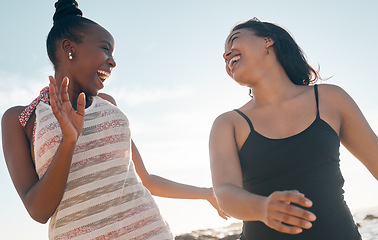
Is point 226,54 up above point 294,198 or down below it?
above

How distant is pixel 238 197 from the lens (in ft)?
6.59

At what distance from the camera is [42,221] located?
7.93 feet

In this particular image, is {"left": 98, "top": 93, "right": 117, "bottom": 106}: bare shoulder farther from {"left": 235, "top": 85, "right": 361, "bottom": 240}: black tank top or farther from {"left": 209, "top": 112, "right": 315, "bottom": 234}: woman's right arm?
{"left": 235, "top": 85, "right": 361, "bottom": 240}: black tank top

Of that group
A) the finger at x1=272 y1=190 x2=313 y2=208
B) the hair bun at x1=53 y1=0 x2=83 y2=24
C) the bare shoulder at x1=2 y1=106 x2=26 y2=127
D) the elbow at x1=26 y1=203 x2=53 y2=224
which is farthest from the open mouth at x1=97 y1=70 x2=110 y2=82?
the finger at x1=272 y1=190 x2=313 y2=208

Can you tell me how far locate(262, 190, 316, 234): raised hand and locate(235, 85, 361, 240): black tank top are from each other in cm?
70

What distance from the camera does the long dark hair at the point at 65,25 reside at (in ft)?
9.62

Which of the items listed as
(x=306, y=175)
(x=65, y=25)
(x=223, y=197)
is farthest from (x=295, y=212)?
(x=65, y=25)

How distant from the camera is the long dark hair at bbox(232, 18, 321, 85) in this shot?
292cm

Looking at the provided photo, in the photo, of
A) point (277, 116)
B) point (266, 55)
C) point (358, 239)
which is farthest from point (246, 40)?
point (358, 239)

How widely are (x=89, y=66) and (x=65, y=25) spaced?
0.46m

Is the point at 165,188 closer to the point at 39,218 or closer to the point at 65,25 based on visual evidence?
the point at 39,218

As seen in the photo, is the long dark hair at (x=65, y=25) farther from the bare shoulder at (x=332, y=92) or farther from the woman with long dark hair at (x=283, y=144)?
the bare shoulder at (x=332, y=92)

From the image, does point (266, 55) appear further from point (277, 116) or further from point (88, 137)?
point (88, 137)

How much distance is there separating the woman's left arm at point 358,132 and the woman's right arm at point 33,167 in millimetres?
1648
